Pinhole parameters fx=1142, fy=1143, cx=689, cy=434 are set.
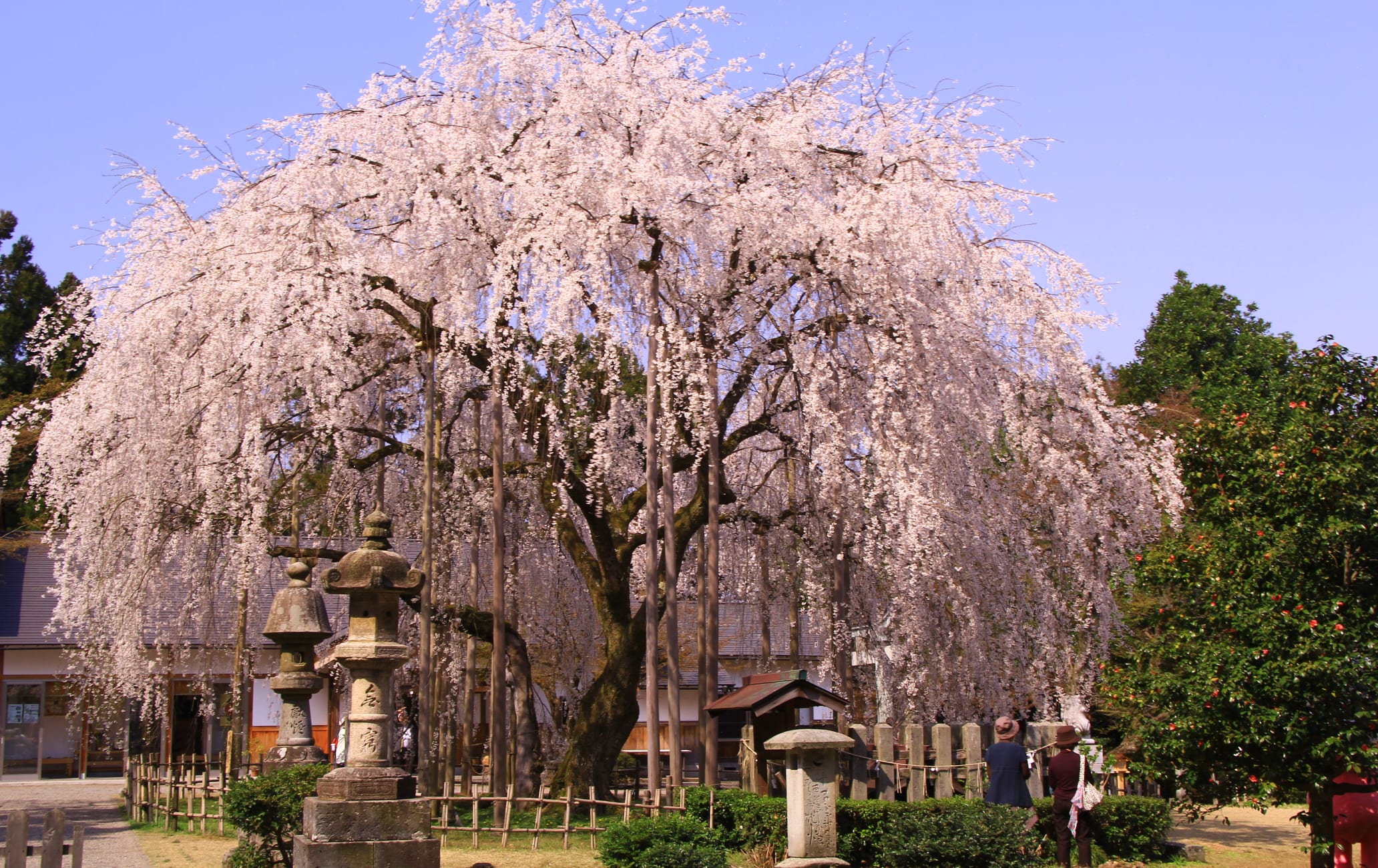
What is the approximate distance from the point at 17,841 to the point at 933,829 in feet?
25.0

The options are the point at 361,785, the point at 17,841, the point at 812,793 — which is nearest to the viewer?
the point at 17,841

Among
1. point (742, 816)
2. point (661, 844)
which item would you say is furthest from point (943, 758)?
point (661, 844)

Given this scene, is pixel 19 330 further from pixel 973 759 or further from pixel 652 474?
pixel 973 759

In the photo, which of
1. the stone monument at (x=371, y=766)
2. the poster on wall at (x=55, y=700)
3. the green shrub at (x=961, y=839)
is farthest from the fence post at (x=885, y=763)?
the poster on wall at (x=55, y=700)

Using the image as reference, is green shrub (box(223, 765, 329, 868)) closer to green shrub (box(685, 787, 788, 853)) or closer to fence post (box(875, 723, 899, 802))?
green shrub (box(685, 787, 788, 853))

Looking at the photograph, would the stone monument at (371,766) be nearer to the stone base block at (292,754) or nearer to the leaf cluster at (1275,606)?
the stone base block at (292,754)

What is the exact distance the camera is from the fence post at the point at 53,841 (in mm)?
7340

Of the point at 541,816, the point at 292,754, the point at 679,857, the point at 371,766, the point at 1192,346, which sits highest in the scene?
the point at 1192,346

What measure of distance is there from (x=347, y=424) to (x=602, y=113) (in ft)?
16.9

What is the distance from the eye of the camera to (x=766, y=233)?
13.5 metres

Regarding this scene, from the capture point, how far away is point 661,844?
10.6 metres

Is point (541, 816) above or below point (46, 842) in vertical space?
below

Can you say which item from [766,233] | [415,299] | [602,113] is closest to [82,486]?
[415,299]

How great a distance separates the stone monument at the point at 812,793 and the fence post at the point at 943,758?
266 centimetres
